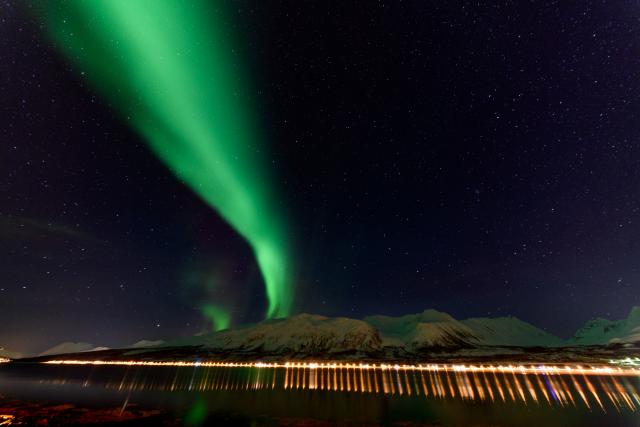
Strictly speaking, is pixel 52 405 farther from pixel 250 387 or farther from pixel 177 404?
pixel 250 387

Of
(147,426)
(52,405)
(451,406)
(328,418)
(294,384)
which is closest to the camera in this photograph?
(147,426)

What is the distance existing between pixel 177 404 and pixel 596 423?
103m

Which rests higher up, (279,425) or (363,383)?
(363,383)

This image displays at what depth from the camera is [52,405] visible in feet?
277

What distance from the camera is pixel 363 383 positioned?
466ft

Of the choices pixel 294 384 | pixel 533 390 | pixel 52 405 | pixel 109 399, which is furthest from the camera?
pixel 294 384

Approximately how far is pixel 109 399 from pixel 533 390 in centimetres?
14759

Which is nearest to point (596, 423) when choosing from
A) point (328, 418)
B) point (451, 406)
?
point (451, 406)

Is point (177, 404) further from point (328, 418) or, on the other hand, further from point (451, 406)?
point (451, 406)

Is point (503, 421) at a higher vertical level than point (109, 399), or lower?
lower

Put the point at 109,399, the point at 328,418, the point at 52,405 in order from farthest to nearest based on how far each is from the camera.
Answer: the point at 109,399 < the point at 52,405 < the point at 328,418

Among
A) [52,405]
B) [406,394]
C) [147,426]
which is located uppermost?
[406,394]

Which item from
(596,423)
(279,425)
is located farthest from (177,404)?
(596,423)

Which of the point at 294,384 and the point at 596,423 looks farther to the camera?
the point at 294,384
